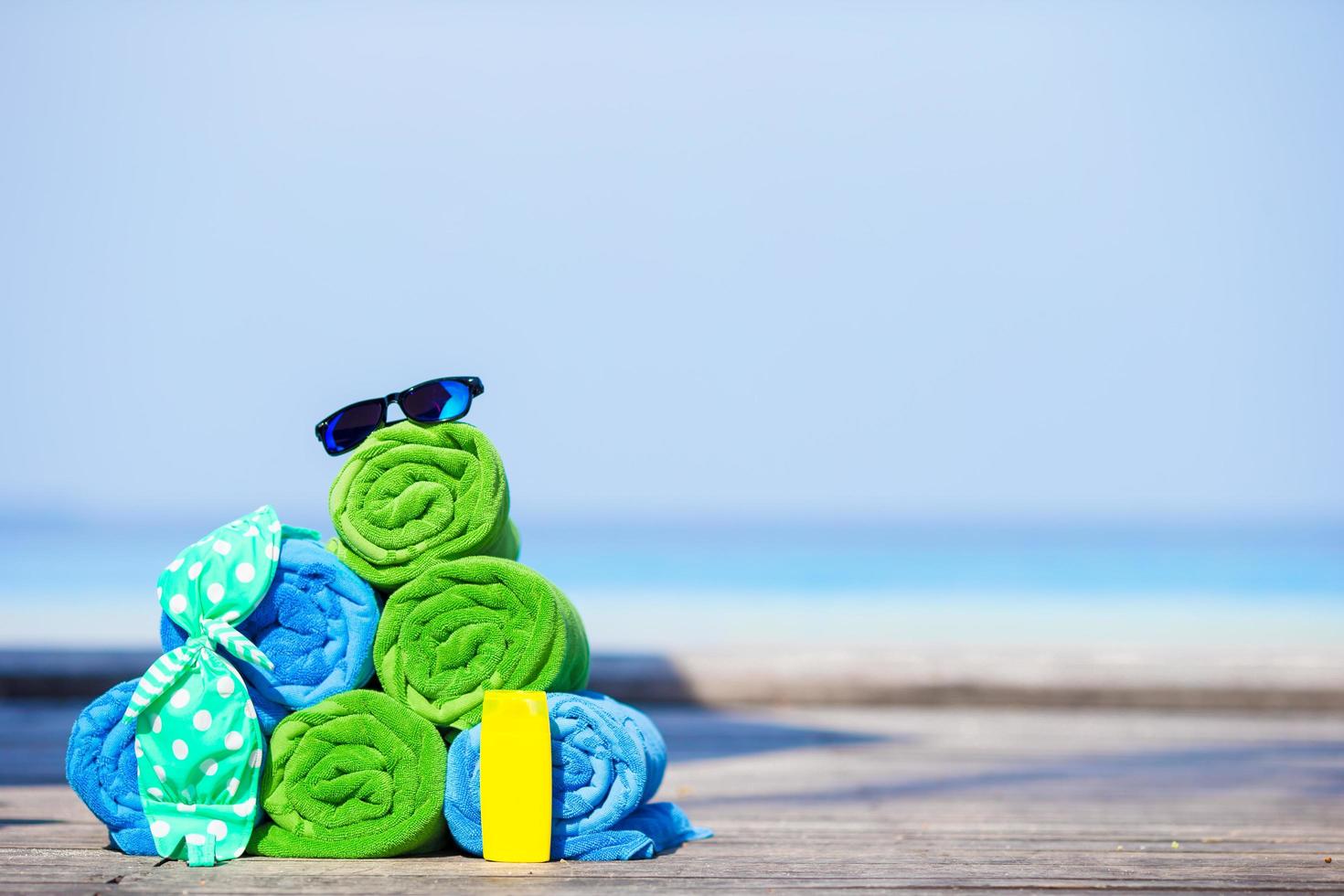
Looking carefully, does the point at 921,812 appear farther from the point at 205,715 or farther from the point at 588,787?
the point at 205,715

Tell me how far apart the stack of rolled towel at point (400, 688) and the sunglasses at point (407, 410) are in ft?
→ 0.26

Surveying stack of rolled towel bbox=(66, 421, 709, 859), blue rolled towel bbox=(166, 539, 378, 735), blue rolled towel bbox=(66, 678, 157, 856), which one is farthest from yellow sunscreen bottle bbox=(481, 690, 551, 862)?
blue rolled towel bbox=(66, 678, 157, 856)

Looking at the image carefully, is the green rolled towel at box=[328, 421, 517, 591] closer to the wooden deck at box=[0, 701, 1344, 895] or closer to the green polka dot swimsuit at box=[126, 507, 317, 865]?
the green polka dot swimsuit at box=[126, 507, 317, 865]

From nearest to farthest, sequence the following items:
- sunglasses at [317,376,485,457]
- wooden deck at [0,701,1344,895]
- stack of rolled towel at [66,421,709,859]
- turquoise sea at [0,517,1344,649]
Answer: wooden deck at [0,701,1344,895] → stack of rolled towel at [66,421,709,859] → sunglasses at [317,376,485,457] → turquoise sea at [0,517,1344,649]

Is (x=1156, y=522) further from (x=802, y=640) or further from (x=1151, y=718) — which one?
(x=1151, y=718)

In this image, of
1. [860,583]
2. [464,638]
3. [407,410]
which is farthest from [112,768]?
[860,583]

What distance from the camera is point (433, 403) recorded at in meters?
2.89

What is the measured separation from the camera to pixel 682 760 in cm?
518

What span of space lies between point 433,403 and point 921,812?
81.4 inches

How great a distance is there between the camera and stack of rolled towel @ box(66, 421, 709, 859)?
2.72 metres

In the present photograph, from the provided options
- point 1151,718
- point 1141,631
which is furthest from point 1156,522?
point 1151,718

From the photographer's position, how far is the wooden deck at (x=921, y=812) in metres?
2.61

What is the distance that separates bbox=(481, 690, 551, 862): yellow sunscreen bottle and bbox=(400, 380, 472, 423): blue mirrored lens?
617 mm

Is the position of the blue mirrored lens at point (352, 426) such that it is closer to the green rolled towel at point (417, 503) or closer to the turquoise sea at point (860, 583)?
the green rolled towel at point (417, 503)
